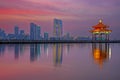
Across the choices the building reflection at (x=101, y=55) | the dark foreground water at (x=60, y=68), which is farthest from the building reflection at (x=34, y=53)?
the building reflection at (x=101, y=55)

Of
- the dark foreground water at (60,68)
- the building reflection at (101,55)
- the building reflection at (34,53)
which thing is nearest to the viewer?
the dark foreground water at (60,68)

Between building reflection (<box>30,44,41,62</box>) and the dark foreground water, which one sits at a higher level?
the dark foreground water

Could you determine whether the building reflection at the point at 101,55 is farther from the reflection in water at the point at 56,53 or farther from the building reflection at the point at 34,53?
the building reflection at the point at 34,53

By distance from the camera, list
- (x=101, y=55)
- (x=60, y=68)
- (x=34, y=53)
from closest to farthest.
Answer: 1. (x=60, y=68)
2. (x=101, y=55)
3. (x=34, y=53)

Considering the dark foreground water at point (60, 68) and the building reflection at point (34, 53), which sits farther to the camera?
the building reflection at point (34, 53)

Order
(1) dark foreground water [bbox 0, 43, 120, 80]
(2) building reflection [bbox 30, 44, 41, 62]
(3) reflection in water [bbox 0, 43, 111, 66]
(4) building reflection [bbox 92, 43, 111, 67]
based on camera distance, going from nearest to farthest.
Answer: (1) dark foreground water [bbox 0, 43, 120, 80]
(4) building reflection [bbox 92, 43, 111, 67]
(3) reflection in water [bbox 0, 43, 111, 66]
(2) building reflection [bbox 30, 44, 41, 62]

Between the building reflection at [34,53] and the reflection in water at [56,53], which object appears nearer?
the reflection in water at [56,53]

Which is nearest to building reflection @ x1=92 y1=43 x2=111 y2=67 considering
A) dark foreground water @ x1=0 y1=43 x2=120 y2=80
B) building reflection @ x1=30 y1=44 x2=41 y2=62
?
dark foreground water @ x1=0 y1=43 x2=120 y2=80

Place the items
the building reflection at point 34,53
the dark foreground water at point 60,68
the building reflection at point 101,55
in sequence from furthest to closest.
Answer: the building reflection at point 34,53
the building reflection at point 101,55
the dark foreground water at point 60,68

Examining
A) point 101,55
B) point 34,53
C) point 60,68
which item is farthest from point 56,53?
point 60,68

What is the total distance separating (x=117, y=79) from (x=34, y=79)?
14.1 ft

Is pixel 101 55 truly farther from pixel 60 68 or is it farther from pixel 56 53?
pixel 60 68

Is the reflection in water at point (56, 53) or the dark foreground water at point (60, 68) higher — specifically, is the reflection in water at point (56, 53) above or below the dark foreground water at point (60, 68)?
below

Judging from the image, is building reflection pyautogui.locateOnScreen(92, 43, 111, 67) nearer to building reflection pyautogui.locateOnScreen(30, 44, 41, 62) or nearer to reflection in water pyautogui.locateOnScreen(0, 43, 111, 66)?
reflection in water pyautogui.locateOnScreen(0, 43, 111, 66)
